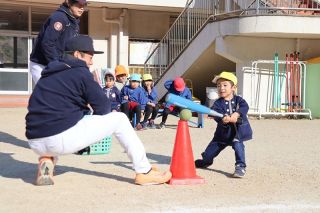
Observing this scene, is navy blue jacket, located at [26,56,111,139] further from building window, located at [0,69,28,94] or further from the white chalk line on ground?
building window, located at [0,69,28,94]

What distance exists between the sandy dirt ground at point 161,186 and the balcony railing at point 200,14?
4.79 meters

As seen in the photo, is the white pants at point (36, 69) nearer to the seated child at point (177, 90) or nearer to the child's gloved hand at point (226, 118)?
the child's gloved hand at point (226, 118)

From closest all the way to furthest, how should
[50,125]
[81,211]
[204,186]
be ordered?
[81,211] < [50,125] < [204,186]

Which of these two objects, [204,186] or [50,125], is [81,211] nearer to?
[50,125]

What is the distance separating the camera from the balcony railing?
470 inches

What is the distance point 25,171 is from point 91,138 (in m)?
1.35

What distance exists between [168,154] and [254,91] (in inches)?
263

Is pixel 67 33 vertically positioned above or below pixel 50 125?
above

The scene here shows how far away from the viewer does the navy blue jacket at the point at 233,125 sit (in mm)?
5617

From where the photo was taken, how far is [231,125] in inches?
223

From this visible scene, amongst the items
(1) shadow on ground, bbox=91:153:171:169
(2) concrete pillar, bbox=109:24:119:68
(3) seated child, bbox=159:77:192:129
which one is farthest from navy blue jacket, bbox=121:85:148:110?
(2) concrete pillar, bbox=109:24:119:68

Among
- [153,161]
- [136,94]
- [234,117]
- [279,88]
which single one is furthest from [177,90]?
[234,117]

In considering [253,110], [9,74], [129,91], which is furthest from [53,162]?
[9,74]

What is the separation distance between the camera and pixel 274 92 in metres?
13.2
